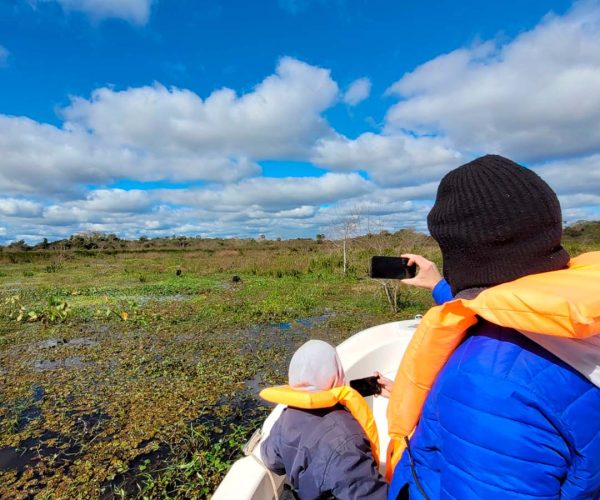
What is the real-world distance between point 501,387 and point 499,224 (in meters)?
0.35

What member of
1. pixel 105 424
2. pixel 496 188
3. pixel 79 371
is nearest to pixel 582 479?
pixel 496 188

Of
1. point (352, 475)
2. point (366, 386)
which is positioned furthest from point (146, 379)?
point (352, 475)

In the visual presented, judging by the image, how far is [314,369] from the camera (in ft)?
5.81

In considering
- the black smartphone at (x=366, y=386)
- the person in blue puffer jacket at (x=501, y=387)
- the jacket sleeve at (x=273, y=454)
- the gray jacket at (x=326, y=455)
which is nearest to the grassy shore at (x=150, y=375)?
the jacket sleeve at (x=273, y=454)

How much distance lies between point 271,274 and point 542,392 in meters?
16.8

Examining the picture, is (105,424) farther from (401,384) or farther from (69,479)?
(401,384)

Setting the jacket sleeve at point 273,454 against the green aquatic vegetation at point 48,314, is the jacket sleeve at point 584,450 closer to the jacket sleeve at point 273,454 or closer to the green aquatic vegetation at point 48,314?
the jacket sleeve at point 273,454

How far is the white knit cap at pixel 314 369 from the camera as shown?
1771mm

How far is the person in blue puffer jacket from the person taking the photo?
0.74 meters

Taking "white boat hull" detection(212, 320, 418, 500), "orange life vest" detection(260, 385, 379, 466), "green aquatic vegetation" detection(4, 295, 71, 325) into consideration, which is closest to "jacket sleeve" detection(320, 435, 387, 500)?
"orange life vest" detection(260, 385, 379, 466)

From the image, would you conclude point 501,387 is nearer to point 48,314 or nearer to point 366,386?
point 366,386

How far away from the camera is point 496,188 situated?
3.00ft

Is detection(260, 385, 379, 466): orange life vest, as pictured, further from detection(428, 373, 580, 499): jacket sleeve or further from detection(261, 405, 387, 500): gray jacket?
detection(428, 373, 580, 499): jacket sleeve

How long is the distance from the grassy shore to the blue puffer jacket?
9.34 feet
